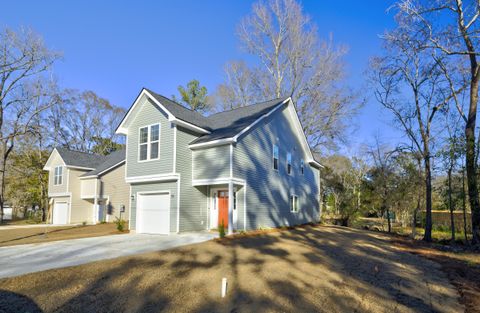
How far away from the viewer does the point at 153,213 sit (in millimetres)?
14891

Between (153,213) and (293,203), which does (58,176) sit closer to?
(153,213)

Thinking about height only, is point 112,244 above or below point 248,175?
below

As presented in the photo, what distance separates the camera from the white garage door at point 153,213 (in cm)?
1439

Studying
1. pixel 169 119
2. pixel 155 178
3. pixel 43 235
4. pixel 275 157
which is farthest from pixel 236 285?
pixel 43 235

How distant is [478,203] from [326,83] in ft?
51.7

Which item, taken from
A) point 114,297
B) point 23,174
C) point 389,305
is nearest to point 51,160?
point 23,174

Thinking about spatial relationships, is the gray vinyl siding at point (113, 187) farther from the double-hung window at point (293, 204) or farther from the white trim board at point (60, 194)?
the double-hung window at point (293, 204)

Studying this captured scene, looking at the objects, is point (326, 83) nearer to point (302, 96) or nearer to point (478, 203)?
point (302, 96)

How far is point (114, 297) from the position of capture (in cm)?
570

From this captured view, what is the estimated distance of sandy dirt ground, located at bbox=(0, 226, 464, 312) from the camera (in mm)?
5293

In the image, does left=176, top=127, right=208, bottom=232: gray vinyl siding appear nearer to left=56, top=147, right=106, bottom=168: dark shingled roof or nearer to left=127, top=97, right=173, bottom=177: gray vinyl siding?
left=127, top=97, right=173, bottom=177: gray vinyl siding

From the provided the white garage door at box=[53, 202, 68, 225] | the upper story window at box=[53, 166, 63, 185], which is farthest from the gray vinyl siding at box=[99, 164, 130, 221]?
the upper story window at box=[53, 166, 63, 185]

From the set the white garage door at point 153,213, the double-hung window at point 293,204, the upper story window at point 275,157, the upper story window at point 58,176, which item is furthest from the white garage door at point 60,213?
the double-hung window at point 293,204

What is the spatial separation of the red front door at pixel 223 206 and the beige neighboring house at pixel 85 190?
1211 cm
